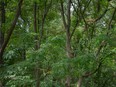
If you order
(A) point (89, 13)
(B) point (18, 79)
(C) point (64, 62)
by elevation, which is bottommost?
(B) point (18, 79)

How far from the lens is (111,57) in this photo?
5.64 m

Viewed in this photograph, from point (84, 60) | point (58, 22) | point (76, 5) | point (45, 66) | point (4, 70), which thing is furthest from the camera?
point (58, 22)

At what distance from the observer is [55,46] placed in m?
5.56

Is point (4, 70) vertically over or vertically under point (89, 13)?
under

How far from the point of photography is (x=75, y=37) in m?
9.16

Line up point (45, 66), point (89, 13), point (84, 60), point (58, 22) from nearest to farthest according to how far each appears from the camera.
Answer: point (84, 60) → point (45, 66) → point (89, 13) → point (58, 22)

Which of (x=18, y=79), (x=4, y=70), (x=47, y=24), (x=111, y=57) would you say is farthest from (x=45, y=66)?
(x=47, y=24)

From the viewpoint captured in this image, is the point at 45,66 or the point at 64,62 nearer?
the point at 64,62

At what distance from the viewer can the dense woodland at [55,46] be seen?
209 inches

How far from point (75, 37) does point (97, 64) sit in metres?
3.40

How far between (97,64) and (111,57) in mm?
371

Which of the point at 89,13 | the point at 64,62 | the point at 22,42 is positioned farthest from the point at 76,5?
the point at 64,62

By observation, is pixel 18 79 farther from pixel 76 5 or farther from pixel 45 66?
pixel 76 5

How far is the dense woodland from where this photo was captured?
5312 mm
